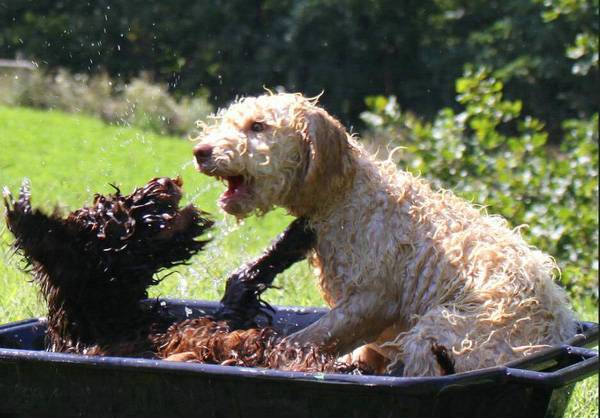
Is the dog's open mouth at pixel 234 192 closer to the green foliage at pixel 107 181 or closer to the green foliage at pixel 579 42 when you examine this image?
the green foliage at pixel 107 181

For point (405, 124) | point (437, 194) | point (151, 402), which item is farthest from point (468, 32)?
point (151, 402)

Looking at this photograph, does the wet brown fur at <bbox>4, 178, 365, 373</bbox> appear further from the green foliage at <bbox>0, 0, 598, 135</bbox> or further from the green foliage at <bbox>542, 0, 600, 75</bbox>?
the green foliage at <bbox>0, 0, 598, 135</bbox>

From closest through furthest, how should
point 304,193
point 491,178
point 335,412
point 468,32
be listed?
1. point 335,412
2. point 304,193
3. point 491,178
4. point 468,32

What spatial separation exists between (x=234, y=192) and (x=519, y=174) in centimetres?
487

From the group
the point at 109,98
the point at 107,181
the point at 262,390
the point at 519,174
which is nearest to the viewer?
the point at 262,390

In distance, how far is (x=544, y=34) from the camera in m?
15.6

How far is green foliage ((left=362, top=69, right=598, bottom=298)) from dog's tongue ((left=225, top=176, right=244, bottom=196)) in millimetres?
4094

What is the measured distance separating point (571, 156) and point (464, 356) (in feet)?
17.8

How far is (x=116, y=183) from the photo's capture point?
173 inches

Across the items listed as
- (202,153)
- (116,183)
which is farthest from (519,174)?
(202,153)

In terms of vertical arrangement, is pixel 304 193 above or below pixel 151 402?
above

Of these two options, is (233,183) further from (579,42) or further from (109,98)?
(109,98)

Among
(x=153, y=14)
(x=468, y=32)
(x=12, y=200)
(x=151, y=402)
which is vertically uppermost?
(x=468, y=32)

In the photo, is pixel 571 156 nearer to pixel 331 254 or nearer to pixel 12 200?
pixel 331 254
